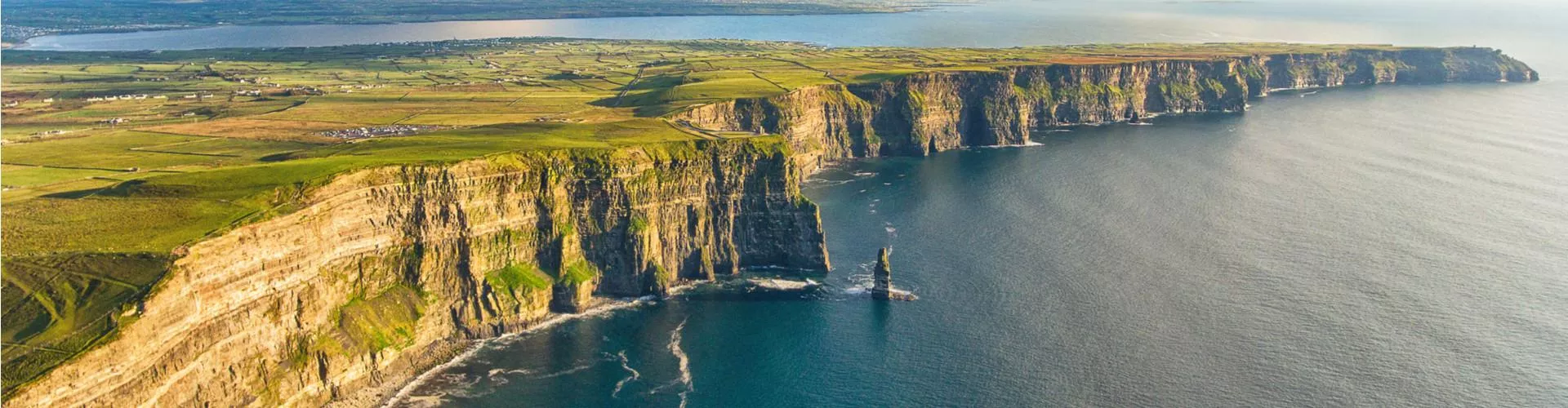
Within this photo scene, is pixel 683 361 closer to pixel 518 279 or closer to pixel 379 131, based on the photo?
pixel 518 279

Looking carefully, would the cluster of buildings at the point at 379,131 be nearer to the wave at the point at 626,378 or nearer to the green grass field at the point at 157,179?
the green grass field at the point at 157,179

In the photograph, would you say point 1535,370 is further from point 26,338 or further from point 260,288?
point 26,338

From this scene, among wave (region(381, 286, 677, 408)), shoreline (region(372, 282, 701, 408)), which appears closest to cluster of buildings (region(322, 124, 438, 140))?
shoreline (region(372, 282, 701, 408))

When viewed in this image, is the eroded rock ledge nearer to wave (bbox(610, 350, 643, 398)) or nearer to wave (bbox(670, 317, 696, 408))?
wave (bbox(670, 317, 696, 408))

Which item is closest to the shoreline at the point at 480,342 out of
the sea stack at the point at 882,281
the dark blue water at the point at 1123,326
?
the dark blue water at the point at 1123,326

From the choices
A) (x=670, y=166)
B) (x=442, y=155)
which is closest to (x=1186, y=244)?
(x=670, y=166)

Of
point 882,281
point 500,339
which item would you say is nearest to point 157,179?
point 500,339
